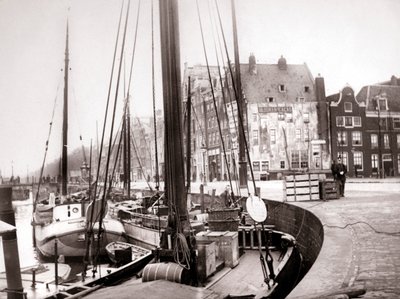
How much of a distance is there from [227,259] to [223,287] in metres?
1.11

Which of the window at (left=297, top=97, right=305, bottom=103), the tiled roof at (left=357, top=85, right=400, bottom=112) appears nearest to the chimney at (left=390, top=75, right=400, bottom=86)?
the tiled roof at (left=357, top=85, right=400, bottom=112)

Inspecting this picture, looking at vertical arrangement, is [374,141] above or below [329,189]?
above

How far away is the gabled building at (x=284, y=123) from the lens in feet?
140

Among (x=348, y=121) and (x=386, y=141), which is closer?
(x=386, y=141)

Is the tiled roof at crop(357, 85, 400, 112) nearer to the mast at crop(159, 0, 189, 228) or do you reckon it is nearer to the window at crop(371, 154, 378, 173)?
the window at crop(371, 154, 378, 173)

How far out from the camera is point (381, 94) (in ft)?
131

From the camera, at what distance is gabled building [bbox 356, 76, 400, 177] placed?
38438 millimetres

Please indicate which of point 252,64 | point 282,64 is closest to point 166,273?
point 252,64

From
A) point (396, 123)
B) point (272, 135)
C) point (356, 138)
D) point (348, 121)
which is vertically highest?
point (348, 121)

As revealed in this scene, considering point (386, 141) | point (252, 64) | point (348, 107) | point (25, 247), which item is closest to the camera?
point (25, 247)

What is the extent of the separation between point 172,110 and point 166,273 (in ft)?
8.90

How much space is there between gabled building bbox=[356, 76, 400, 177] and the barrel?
34720mm

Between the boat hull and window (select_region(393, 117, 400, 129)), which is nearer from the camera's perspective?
the boat hull

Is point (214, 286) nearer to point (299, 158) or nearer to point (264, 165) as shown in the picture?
point (264, 165)
